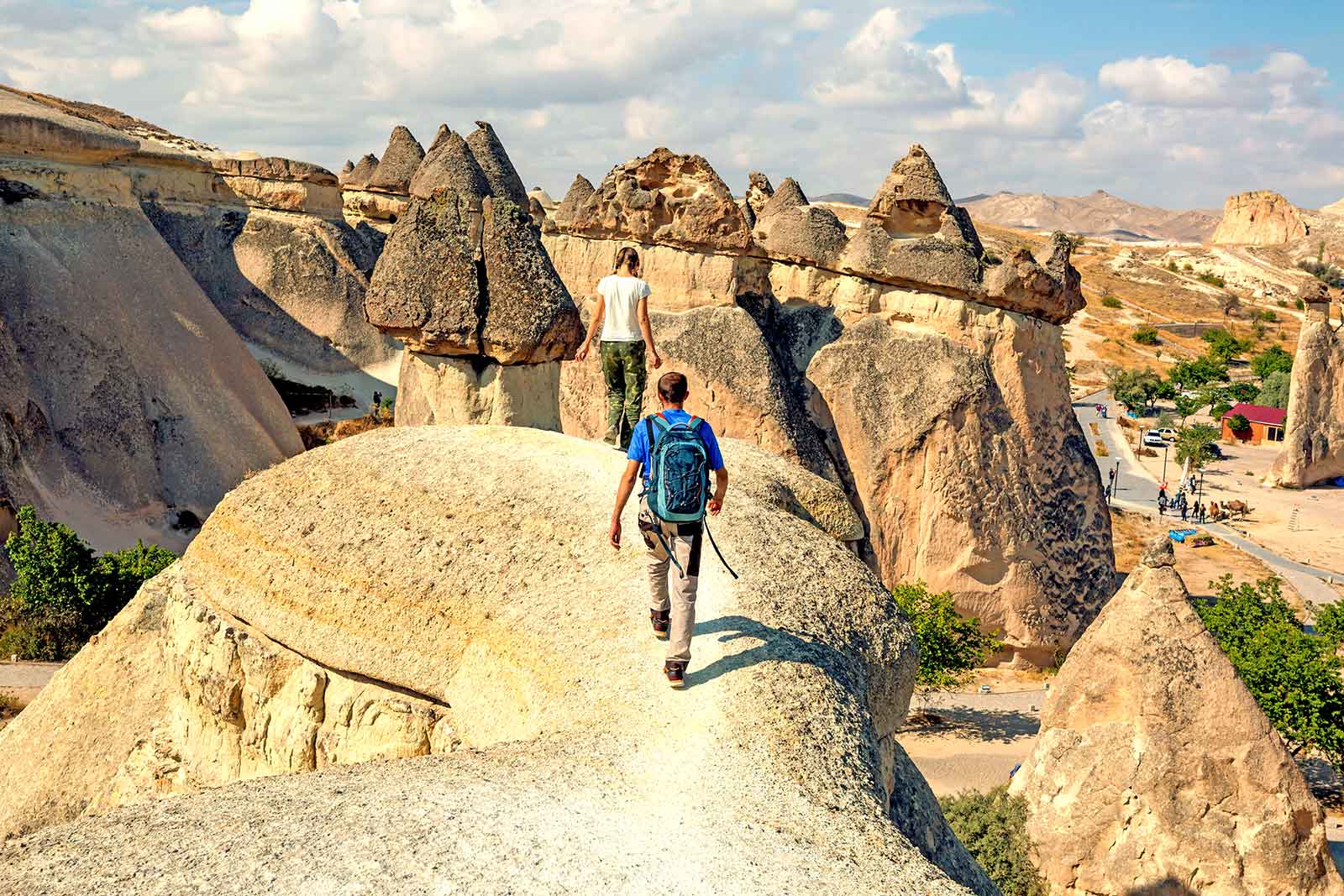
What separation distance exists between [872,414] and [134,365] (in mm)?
9933

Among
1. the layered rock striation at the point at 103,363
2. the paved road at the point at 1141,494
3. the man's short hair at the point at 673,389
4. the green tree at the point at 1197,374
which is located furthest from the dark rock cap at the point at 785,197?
the green tree at the point at 1197,374

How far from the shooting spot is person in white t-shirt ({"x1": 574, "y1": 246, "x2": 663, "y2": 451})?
716 cm

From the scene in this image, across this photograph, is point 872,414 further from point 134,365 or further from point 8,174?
point 8,174

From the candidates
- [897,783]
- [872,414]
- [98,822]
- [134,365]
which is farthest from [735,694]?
[134,365]

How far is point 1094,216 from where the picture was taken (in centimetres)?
18738

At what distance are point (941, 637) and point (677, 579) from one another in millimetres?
9204

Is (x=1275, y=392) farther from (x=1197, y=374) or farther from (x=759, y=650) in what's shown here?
(x=759, y=650)

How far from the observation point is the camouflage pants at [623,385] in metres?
7.36

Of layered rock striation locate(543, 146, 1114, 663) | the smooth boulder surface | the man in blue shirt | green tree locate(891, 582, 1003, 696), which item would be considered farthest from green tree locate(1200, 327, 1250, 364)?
the man in blue shirt

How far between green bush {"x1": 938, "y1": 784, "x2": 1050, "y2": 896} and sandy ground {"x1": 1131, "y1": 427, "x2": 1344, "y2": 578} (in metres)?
17.3

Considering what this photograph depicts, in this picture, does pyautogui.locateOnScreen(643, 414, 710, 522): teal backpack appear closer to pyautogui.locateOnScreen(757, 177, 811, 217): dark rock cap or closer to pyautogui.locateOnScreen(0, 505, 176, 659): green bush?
pyautogui.locateOnScreen(0, 505, 176, 659): green bush

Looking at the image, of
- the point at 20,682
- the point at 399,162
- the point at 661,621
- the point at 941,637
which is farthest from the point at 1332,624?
the point at 399,162

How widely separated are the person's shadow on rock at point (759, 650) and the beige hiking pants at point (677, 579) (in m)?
0.13

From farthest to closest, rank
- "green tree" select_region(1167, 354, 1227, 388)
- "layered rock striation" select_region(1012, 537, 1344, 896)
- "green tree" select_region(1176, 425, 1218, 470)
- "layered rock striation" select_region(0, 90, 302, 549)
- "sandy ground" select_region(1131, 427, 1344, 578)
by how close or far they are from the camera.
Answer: "green tree" select_region(1167, 354, 1227, 388) → "green tree" select_region(1176, 425, 1218, 470) → "sandy ground" select_region(1131, 427, 1344, 578) → "layered rock striation" select_region(0, 90, 302, 549) → "layered rock striation" select_region(1012, 537, 1344, 896)
